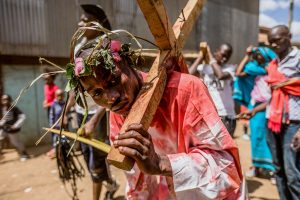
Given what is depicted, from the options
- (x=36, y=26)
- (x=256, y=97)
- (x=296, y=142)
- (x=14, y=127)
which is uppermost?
(x=36, y=26)

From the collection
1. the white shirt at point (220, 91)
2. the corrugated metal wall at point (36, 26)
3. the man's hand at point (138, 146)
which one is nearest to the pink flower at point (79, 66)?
the man's hand at point (138, 146)

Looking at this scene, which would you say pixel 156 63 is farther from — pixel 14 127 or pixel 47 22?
pixel 47 22

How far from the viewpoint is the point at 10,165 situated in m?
6.44

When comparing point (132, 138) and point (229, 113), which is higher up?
point (132, 138)

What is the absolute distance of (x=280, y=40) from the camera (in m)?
3.37

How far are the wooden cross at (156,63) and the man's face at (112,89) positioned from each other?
0.31 feet

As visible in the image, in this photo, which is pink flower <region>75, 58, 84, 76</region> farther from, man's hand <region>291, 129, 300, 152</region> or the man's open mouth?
man's hand <region>291, 129, 300, 152</region>

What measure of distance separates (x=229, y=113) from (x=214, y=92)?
406 mm

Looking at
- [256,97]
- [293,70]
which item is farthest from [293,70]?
[256,97]

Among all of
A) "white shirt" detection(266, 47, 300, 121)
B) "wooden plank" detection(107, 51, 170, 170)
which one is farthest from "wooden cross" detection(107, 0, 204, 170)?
"white shirt" detection(266, 47, 300, 121)

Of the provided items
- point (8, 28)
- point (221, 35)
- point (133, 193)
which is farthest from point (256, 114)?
point (221, 35)

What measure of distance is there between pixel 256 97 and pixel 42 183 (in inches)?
151

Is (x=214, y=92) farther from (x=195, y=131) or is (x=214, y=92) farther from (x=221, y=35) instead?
(x=221, y=35)

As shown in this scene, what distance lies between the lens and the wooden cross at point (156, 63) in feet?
3.73
